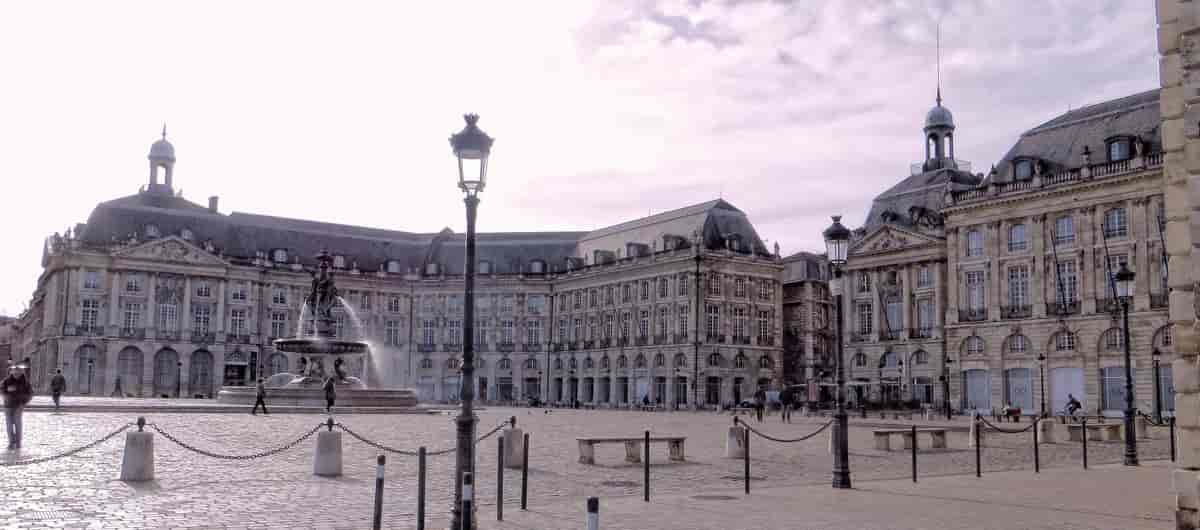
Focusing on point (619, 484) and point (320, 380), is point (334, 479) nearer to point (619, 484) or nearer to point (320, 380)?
point (619, 484)

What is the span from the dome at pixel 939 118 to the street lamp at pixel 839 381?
6051 cm

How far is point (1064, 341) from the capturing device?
189 ft

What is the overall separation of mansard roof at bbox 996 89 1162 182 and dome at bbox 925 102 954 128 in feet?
43.8

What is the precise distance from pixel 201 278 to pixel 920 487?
8238cm

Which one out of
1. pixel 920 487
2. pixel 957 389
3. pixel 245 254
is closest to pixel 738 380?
pixel 957 389

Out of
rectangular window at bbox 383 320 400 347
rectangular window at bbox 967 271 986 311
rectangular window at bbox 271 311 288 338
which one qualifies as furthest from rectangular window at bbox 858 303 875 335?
rectangular window at bbox 271 311 288 338

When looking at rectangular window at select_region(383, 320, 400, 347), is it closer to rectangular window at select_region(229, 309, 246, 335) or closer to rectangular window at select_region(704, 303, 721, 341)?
rectangular window at select_region(229, 309, 246, 335)

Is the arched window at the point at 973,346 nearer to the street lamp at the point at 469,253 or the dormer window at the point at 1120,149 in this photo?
the dormer window at the point at 1120,149

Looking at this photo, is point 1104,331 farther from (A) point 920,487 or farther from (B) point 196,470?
(B) point 196,470

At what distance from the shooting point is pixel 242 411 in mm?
41156

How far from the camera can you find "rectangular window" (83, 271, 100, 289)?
85.4 metres

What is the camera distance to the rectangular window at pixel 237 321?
9262 centimetres

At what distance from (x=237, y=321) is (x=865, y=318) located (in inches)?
2063

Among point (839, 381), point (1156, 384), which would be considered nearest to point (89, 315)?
point (1156, 384)
